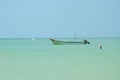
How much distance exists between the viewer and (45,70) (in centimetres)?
2322

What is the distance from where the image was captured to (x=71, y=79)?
773 inches

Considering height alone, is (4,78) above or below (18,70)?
below

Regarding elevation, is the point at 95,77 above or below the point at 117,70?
below

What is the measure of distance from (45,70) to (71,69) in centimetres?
133

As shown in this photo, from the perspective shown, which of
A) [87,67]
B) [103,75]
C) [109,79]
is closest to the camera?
[109,79]

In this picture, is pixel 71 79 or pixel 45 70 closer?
pixel 71 79

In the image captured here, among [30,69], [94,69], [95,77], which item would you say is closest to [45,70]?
[30,69]

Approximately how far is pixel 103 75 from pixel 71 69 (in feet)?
10.6

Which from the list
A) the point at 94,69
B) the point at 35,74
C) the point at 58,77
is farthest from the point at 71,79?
the point at 94,69

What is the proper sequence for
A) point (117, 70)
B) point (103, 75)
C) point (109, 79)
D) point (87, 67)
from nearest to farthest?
1. point (109, 79)
2. point (103, 75)
3. point (117, 70)
4. point (87, 67)

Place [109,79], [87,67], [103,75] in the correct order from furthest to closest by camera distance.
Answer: [87,67] → [103,75] → [109,79]

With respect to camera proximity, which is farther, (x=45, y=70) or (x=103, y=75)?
(x=45, y=70)

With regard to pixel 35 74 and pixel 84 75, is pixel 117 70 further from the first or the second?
pixel 35 74

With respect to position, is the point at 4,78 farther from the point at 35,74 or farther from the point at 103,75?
the point at 103,75
